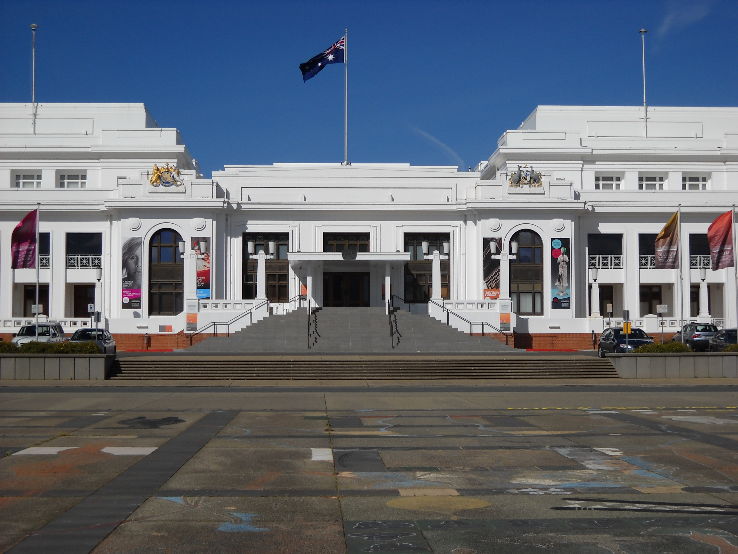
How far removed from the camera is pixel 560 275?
51.8m

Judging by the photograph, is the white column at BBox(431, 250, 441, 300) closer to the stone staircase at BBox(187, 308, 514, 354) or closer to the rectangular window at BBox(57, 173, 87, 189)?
the stone staircase at BBox(187, 308, 514, 354)

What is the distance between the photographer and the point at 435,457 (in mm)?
12625

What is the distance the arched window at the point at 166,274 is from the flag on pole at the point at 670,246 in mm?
29068

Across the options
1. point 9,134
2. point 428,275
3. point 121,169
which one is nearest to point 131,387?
point 428,275

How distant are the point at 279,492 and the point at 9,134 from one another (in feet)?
189

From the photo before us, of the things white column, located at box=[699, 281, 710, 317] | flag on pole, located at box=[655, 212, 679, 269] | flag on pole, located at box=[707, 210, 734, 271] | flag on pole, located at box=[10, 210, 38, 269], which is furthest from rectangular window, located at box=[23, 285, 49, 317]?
white column, located at box=[699, 281, 710, 317]

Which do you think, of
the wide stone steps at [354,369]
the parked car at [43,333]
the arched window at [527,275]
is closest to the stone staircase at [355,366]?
the wide stone steps at [354,369]

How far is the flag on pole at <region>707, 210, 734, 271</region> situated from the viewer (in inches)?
1462

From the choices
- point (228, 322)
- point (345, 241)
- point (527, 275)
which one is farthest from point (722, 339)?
point (228, 322)

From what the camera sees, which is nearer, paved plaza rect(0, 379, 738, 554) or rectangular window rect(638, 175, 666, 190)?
paved plaza rect(0, 379, 738, 554)

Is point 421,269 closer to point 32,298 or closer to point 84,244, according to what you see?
point 84,244

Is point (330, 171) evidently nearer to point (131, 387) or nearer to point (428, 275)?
point (428, 275)

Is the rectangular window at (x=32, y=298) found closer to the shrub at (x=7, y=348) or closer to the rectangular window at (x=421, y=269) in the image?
the rectangular window at (x=421, y=269)

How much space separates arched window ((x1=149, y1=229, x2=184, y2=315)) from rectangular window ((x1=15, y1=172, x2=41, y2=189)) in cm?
1392
